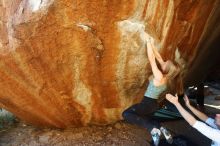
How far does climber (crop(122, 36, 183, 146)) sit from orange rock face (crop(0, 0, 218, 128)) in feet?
0.45

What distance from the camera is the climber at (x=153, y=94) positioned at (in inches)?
190

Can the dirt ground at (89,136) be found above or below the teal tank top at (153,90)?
below

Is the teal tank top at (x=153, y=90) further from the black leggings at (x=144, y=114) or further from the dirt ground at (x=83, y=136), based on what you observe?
the dirt ground at (x=83, y=136)

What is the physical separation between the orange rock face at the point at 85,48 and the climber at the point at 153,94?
136mm

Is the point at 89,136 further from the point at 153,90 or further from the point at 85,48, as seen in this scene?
the point at 85,48

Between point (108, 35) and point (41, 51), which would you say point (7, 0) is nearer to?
point (41, 51)

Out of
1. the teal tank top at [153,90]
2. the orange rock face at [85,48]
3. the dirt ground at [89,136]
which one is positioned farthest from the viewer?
the dirt ground at [89,136]

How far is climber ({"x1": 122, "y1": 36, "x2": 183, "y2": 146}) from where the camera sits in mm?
4820

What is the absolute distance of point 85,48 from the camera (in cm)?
474

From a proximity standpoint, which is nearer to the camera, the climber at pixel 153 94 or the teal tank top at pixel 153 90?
the climber at pixel 153 94

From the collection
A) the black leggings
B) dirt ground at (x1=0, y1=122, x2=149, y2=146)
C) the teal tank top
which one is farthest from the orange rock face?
dirt ground at (x1=0, y1=122, x2=149, y2=146)

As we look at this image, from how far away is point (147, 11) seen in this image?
14.5ft

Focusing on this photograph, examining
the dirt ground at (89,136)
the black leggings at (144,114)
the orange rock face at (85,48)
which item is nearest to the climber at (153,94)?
the black leggings at (144,114)

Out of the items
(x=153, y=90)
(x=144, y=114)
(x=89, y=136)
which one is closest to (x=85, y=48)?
(x=153, y=90)
